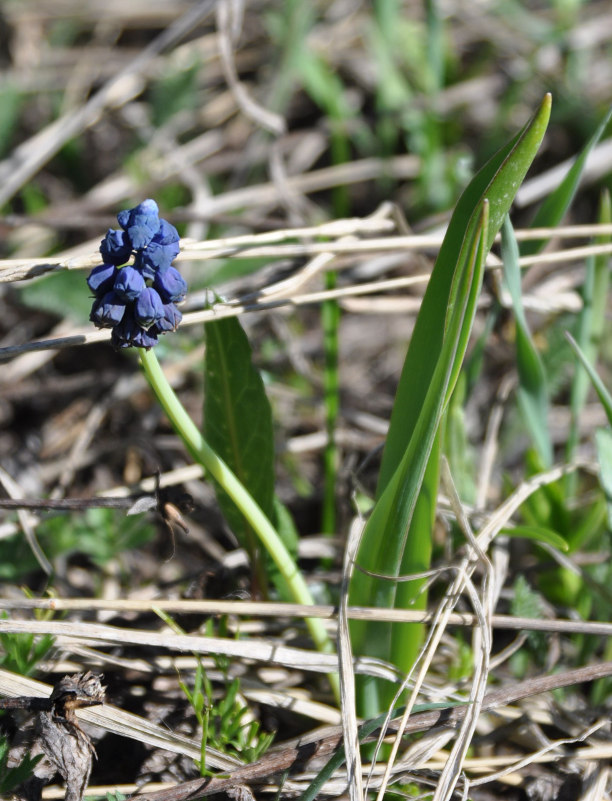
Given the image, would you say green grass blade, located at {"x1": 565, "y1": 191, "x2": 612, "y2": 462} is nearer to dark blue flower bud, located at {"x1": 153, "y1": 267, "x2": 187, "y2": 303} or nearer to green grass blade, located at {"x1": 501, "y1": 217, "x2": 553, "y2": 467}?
green grass blade, located at {"x1": 501, "y1": 217, "x2": 553, "y2": 467}

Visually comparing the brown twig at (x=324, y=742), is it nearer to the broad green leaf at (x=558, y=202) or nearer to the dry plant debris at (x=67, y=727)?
the dry plant debris at (x=67, y=727)

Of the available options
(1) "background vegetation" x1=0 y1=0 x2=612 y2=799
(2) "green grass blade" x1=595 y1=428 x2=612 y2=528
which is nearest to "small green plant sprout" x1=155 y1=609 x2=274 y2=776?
(1) "background vegetation" x1=0 y1=0 x2=612 y2=799

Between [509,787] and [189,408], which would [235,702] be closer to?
[509,787]

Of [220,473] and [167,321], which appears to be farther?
[220,473]

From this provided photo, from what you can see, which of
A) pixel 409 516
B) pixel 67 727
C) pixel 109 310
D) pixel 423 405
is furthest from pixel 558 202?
pixel 67 727

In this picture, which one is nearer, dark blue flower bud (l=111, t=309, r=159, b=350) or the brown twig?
dark blue flower bud (l=111, t=309, r=159, b=350)

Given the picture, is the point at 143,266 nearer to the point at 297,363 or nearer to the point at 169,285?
the point at 169,285
